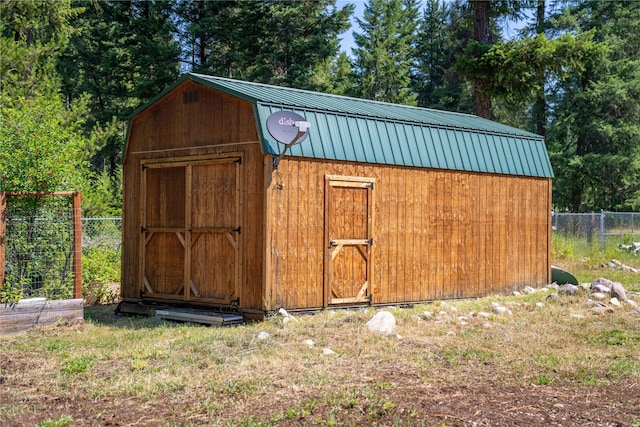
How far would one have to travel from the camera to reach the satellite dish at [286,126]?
30.9 ft

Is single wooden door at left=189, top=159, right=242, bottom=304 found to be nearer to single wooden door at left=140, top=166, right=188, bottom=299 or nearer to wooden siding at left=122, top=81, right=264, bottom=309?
wooden siding at left=122, top=81, right=264, bottom=309

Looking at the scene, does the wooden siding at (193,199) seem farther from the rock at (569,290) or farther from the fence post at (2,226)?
the rock at (569,290)

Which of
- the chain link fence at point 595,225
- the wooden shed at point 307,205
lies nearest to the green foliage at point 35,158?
the wooden shed at point 307,205

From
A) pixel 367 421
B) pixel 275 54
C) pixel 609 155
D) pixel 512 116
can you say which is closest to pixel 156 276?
pixel 367 421

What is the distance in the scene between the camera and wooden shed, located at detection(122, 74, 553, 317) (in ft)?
32.7

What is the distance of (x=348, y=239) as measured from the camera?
10648mm

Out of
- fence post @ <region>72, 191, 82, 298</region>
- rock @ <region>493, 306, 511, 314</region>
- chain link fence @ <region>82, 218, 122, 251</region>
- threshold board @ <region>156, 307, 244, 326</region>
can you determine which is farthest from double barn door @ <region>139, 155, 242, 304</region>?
rock @ <region>493, 306, 511, 314</region>

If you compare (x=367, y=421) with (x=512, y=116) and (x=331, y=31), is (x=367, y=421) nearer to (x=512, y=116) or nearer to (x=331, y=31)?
(x=331, y=31)

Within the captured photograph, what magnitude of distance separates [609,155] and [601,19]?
632 cm

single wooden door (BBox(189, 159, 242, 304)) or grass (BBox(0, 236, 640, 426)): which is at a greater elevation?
single wooden door (BBox(189, 159, 242, 304))

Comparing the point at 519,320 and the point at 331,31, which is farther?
the point at 331,31

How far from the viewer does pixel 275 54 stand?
2675cm

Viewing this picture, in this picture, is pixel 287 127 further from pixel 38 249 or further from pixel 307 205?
pixel 38 249

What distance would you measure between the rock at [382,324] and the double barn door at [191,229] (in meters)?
2.14
